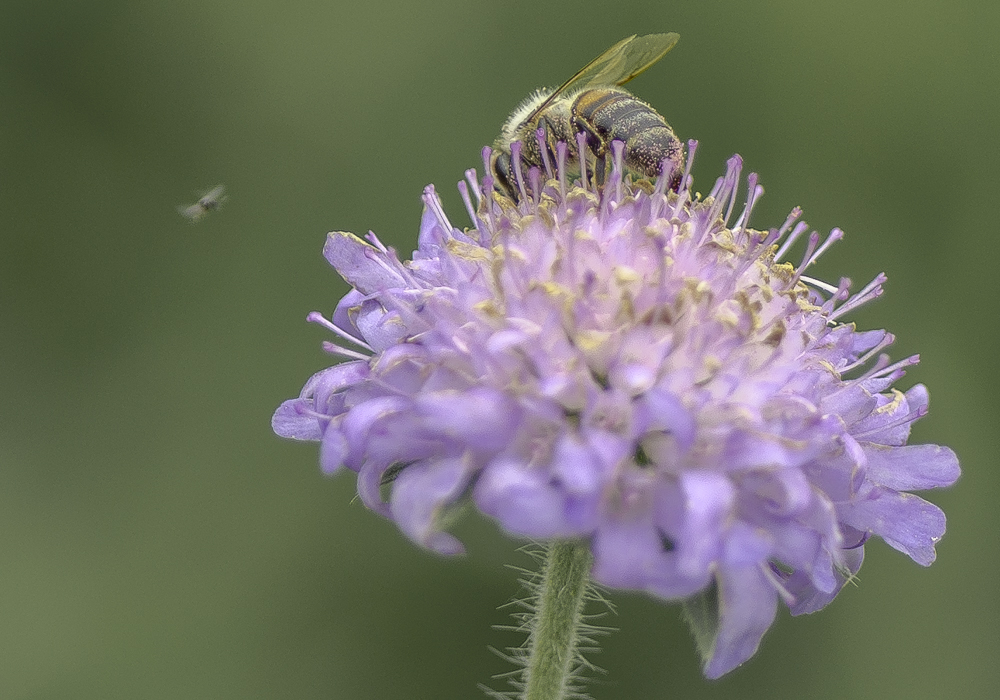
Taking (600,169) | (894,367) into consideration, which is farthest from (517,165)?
(894,367)

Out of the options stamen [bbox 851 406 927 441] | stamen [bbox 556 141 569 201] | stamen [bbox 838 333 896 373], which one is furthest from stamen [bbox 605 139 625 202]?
stamen [bbox 851 406 927 441]

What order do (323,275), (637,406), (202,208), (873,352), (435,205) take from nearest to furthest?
(637,406) → (873,352) → (435,205) → (202,208) → (323,275)

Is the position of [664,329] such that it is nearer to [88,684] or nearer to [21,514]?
[88,684]

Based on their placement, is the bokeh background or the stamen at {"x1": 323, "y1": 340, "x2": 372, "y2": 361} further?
the bokeh background

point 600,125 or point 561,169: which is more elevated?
point 600,125

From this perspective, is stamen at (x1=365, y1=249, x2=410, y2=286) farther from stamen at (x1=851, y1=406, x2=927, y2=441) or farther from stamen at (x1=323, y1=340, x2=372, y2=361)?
stamen at (x1=851, y1=406, x2=927, y2=441)

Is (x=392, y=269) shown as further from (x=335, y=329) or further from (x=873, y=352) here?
(x=873, y=352)

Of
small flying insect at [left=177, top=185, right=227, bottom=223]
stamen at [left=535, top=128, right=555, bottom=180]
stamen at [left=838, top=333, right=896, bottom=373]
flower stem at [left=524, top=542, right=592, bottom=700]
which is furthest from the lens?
small flying insect at [left=177, top=185, right=227, bottom=223]
